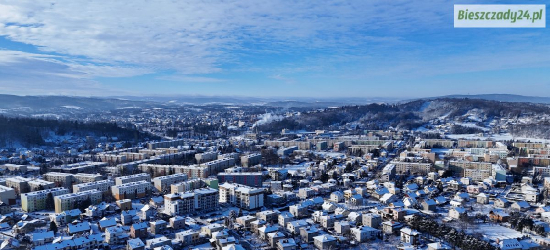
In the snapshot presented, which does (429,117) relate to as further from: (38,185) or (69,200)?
(69,200)

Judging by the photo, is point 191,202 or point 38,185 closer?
point 191,202

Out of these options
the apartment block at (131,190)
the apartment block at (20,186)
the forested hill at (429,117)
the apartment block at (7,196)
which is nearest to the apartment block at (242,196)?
the apartment block at (131,190)

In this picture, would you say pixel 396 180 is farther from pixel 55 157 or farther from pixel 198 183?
pixel 55 157

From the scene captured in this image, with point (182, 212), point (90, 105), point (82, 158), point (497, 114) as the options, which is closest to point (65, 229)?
point (182, 212)

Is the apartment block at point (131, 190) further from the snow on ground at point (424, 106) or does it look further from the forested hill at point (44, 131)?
the snow on ground at point (424, 106)

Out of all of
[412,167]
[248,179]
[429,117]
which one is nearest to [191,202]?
[248,179]

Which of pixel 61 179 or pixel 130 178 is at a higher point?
pixel 130 178

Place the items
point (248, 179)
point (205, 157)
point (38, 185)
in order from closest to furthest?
point (38, 185) → point (248, 179) → point (205, 157)

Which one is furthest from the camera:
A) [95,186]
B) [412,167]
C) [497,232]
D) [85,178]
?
[412,167]
